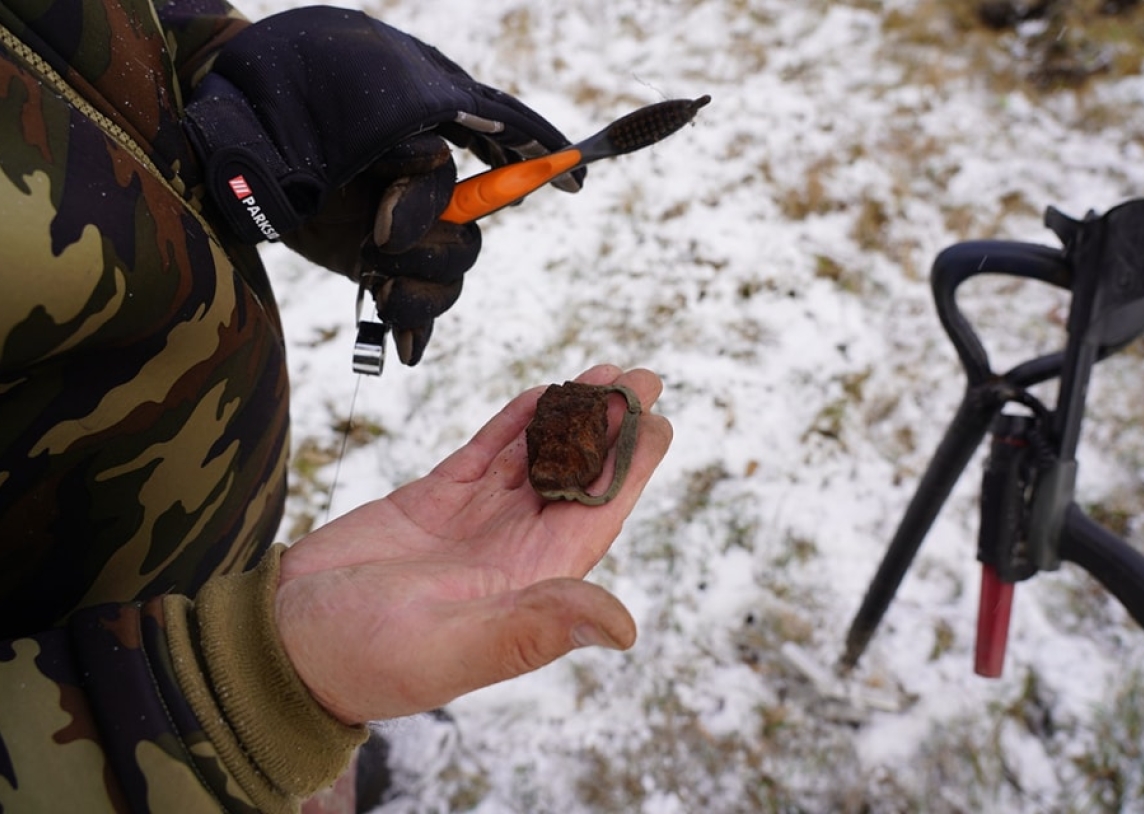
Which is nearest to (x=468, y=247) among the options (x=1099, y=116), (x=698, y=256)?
(x=698, y=256)

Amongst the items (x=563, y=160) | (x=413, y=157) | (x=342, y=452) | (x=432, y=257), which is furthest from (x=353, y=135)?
(x=342, y=452)

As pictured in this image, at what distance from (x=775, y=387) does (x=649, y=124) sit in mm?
1832

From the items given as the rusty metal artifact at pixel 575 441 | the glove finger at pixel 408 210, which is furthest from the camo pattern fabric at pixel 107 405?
the rusty metal artifact at pixel 575 441

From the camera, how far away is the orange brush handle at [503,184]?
175 cm

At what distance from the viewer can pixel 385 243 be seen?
1.63 m

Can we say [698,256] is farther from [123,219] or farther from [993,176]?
[123,219]

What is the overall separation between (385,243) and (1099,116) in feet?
13.9

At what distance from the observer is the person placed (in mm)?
904

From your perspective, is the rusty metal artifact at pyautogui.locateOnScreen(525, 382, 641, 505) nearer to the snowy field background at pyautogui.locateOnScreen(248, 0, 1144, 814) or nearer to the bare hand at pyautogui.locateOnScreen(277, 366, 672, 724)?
the bare hand at pyautogui.locateOnScreen(277, 366, 672, 724)

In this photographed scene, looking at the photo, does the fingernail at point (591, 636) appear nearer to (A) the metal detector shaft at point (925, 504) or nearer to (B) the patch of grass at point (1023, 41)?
(A) the metal detector shaft at point (925, 504)

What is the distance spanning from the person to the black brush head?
0.34 m

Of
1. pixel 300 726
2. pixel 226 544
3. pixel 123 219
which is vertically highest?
pixel 123 219

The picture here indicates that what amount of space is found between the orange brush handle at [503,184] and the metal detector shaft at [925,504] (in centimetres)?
119

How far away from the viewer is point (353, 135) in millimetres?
1524
